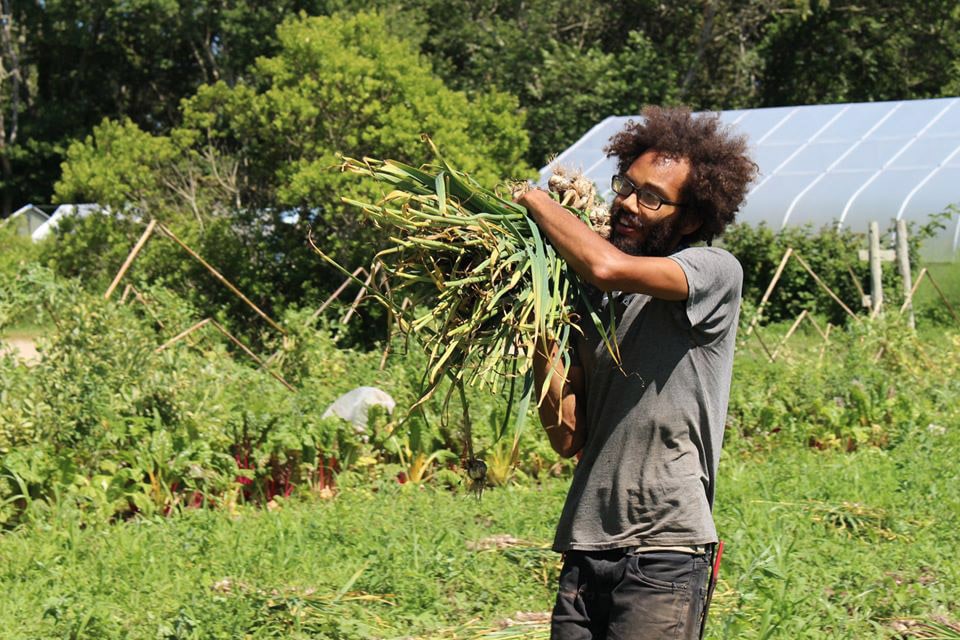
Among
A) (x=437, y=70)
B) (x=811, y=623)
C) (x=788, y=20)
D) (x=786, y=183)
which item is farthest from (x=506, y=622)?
(x=788, y=20)

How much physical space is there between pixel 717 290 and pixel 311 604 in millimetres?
2192

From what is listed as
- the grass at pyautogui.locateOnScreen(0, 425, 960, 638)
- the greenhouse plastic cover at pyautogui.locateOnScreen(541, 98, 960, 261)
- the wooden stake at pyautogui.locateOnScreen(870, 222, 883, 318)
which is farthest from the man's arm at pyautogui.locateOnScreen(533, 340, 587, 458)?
the greenhouse plastic cover at pyautogui.locateOnScreen(541, 98, 960, 261)

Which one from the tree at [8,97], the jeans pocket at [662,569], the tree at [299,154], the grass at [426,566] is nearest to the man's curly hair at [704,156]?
the jeans pocket at [662,569]

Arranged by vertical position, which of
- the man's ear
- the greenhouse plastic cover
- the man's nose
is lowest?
the man's ear

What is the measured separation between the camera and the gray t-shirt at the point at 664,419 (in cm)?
262

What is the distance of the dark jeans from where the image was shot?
8.52ft

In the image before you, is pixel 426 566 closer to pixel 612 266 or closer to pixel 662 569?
pixel 662 569

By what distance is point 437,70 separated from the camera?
22.2 m

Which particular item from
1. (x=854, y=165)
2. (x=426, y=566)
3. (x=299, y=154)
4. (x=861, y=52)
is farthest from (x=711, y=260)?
(x=861, y=52)

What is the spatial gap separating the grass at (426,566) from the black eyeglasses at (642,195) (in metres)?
1.63

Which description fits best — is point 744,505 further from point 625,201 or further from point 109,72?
point 109,72

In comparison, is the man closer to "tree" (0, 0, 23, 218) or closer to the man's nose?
the man's nose

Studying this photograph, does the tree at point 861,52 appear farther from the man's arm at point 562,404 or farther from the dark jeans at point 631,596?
the dark jeans at point 631,596

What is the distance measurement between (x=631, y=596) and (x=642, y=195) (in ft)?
2.90
